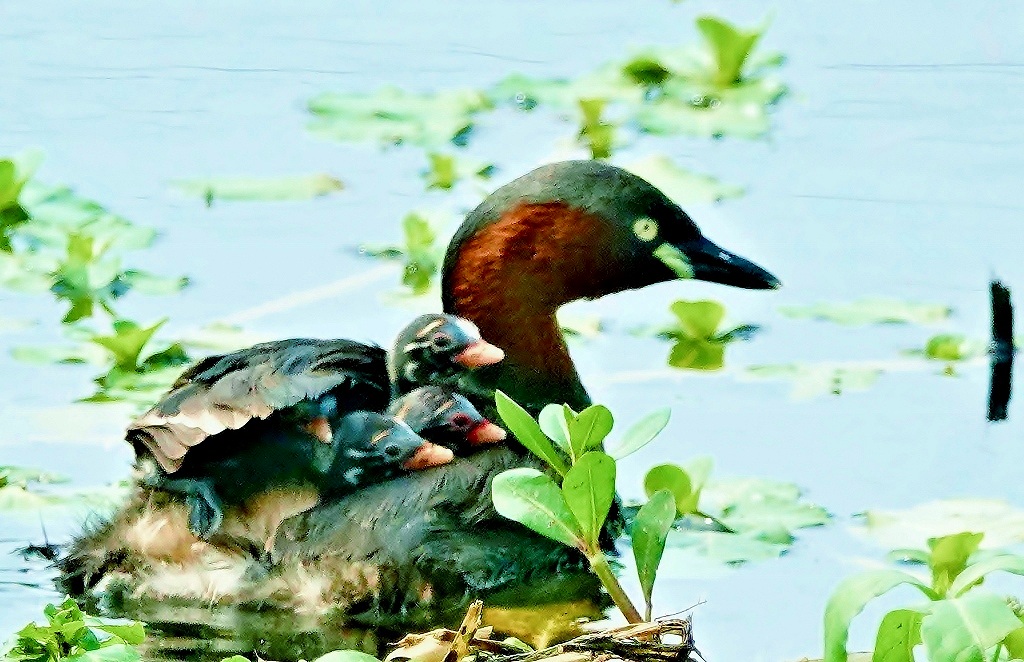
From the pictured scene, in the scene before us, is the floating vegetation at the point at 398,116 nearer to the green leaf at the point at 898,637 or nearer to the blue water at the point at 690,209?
the blue water at the point at 690,209

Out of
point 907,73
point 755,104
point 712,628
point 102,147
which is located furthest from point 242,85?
point 712,628

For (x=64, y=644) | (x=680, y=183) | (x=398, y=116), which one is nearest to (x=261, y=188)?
(x=398, y=116)

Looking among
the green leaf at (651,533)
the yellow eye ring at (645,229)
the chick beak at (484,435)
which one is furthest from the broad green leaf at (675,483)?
the green leaf at (651,533)

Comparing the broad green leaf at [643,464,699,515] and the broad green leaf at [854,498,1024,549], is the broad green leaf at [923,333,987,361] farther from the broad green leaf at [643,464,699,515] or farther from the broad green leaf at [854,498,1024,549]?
the broad green leaf at [643,464,699,515]

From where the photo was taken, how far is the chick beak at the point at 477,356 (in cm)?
641

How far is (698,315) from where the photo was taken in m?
7.86

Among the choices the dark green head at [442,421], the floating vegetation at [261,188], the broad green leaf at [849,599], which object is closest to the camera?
the broad green leaf at [849,599]

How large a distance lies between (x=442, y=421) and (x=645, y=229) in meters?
1.16

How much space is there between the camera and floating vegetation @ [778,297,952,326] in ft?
26.5

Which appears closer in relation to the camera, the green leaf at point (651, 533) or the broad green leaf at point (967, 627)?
the broad green leaf at point (967, 627)

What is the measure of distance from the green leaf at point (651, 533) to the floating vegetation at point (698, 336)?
277 cm

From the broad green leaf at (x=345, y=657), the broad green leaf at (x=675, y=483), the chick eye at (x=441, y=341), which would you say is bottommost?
the broad green leaf at (x=675, y=483)

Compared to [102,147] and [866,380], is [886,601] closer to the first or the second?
[866,380]

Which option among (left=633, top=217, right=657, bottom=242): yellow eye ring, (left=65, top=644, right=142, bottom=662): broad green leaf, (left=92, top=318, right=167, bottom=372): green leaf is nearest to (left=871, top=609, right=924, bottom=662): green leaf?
(left=65, top=644, right=142, bottom=662): broad green leaf
